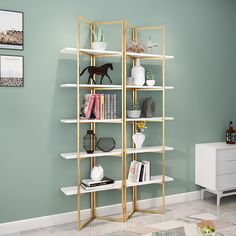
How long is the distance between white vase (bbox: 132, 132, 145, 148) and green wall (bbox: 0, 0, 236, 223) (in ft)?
0.82

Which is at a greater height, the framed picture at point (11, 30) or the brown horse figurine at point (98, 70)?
the framed picture at point (11, 30)

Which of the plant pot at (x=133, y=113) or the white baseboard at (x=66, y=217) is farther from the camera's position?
the plant pot at (x=133, y=113)

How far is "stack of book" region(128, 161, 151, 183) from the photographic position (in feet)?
11.5

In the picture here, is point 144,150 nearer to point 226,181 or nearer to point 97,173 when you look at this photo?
point 97,173

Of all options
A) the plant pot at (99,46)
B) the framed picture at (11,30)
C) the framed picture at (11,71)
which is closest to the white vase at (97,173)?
the framed picture at (11,71)

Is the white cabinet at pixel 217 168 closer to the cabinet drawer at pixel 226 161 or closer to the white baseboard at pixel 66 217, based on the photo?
the cabinet drawer at pixel 226 161

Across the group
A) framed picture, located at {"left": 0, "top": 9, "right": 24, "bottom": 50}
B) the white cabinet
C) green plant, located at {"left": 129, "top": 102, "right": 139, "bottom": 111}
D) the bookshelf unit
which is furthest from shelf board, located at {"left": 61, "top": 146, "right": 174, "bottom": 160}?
framed picture, located at {"left": 0, "top": 9, "right": 24, "bottom": 50}

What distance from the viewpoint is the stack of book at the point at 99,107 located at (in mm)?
3211

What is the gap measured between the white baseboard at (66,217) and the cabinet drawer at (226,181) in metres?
0.48

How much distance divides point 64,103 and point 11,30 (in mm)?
871

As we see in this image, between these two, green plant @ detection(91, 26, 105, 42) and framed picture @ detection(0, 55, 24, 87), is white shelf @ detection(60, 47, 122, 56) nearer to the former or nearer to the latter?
green plant @ detection(91, 26, 105, 42)

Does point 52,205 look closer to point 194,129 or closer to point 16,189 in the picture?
point 16,189

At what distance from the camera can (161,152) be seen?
12.6 ft

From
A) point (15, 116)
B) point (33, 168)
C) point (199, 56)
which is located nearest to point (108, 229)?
point (33, 168)
